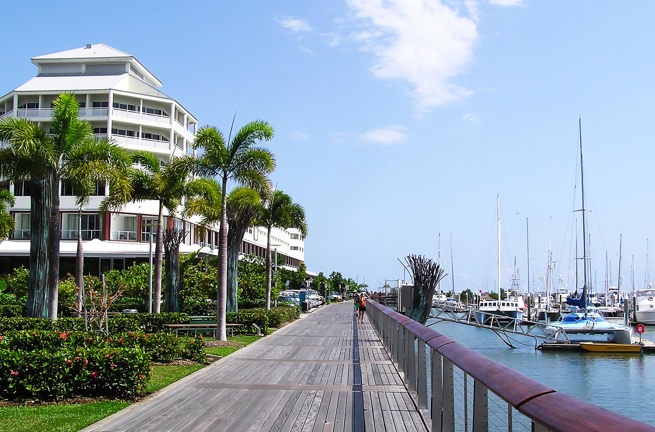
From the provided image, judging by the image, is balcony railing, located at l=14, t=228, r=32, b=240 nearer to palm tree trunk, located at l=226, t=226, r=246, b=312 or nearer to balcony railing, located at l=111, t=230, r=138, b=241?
balcony railing, located at l=111, t=230, r=138, b=241

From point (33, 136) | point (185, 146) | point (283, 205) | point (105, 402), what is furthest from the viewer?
point (185, 146)

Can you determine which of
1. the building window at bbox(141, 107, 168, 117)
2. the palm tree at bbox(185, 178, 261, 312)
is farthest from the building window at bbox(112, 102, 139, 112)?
the palm tree at bbox(185, 178, 261, 312)

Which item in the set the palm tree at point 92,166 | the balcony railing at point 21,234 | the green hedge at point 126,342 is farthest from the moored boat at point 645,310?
the green hedge at point 126,342

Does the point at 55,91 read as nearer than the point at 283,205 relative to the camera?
No

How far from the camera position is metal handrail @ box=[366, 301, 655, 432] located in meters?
2.99

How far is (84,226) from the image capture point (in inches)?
2064

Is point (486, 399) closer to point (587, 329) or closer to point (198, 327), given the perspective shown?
point (198, 327)

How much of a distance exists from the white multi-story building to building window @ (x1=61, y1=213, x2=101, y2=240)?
0.07 meters

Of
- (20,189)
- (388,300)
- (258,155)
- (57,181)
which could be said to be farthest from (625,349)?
(20,189)

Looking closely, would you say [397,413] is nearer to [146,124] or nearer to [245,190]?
[245,190]

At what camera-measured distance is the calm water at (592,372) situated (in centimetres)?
2378

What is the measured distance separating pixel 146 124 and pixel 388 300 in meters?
25.0

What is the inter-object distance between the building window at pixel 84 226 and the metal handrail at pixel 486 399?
45948 mm

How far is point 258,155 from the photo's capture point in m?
23.4
